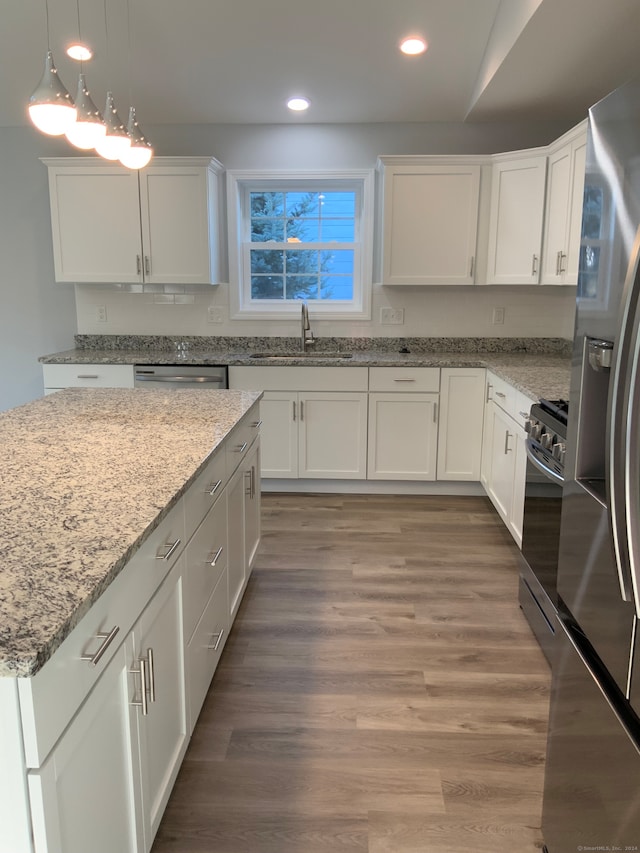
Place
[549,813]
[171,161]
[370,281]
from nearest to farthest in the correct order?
[549,813], [171,161], [370,281]

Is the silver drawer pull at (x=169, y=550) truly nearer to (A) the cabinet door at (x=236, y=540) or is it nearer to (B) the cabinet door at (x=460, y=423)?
(A) the cabinet door at (x=236, y=540)

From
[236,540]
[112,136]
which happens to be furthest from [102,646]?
[112,136]

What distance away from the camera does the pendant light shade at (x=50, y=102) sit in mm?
1867

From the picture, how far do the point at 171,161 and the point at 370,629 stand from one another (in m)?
3.15

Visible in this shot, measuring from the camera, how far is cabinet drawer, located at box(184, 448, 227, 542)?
1.77 metres

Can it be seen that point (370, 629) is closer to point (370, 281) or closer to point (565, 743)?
point (565, 743)

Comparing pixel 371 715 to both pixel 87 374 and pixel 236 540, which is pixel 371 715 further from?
pixel 87 374

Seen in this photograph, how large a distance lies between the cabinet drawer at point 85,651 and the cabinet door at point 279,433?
8.86 feet

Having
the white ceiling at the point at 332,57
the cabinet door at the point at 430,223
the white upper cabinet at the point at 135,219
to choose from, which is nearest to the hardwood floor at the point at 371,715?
the cabinet door at the point at 430,223

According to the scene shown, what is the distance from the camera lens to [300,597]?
293 centimetres

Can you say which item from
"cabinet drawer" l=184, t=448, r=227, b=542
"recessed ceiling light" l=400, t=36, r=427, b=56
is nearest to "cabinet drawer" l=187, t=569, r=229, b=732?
"cabinet drawer" l=184, t=448, r=227, b=542

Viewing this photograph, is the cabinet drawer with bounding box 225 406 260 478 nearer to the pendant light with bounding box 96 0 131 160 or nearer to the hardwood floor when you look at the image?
the hardwood floor

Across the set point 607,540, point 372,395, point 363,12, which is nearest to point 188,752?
point 607,540

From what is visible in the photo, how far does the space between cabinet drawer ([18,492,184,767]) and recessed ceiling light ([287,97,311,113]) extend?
11.1 ft
